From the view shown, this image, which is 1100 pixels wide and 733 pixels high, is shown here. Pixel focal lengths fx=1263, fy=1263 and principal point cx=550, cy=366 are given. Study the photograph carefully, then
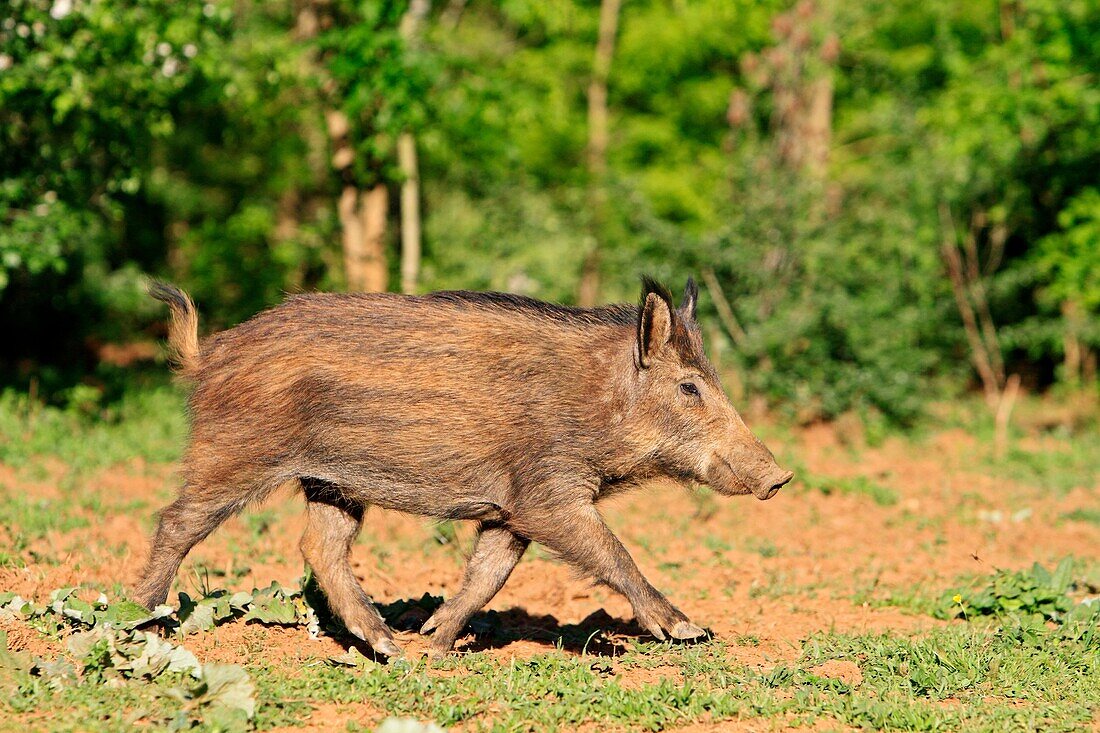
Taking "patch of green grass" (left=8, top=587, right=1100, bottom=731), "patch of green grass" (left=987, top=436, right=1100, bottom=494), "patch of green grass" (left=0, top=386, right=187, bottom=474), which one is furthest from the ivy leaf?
"patch of green grass" (left=987, top=436, right=1100, bottom=494)

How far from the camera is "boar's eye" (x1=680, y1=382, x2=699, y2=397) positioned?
18.5 ft

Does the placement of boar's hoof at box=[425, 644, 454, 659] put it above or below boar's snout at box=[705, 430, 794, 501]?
below

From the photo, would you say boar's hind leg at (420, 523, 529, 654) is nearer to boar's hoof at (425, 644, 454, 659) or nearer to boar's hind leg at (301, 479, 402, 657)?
boar's hoof at (425, 644, 454, 659)

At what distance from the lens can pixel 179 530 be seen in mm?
5496

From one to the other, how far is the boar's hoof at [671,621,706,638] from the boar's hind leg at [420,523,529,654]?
762mm

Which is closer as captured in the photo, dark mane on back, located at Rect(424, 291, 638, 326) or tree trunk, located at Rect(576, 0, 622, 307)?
dark mane on back, located at Rect(424, 291, 638, 326)

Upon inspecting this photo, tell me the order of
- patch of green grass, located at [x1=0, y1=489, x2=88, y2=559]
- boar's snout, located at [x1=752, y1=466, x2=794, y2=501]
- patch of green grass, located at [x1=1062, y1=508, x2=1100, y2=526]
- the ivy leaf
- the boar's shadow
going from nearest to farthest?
the ivy leaf
boar's snout, located at [x1=752, y1=466, x2=794, y2=501]
the boar's shadow
patch of green grass, located at [x1=0, y1=489, x2=88, y2=559]
patch of green grass, located at [x1=1062, y1=508, x2=1100, y2=526]

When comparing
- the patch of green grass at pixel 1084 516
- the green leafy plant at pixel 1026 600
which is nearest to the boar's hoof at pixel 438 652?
the green leafy plant at pixel 1026 600

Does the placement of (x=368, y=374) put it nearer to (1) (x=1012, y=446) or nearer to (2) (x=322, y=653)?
(2) (x=322, y=653)

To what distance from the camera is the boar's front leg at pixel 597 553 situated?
5.38 meters

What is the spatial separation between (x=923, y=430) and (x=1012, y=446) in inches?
32.9

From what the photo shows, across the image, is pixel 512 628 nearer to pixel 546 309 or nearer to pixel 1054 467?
pixel 546 309

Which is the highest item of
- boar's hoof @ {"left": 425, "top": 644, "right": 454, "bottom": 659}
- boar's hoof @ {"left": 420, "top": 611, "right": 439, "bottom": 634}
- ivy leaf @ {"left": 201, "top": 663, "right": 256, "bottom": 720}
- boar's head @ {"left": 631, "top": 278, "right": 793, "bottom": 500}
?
boar's head @ {"left": 631, "top": 278, "right": 793, "bottom": 500}

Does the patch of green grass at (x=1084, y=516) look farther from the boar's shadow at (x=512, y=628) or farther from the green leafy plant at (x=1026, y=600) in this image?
the boar's shadow at (x=512, y=628)
